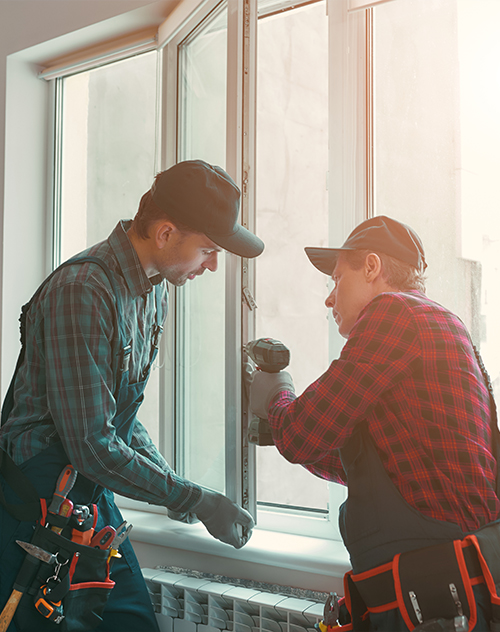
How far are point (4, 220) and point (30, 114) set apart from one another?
0.44 meters

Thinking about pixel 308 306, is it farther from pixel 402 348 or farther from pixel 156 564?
pixel 156 564

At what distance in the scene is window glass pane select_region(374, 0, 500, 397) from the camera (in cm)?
132

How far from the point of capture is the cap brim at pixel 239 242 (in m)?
1.19

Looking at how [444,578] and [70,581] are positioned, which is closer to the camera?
[444,578]

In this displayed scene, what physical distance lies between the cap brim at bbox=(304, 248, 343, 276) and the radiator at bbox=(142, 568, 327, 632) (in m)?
0.76

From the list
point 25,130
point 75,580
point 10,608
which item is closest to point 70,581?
point 75,580

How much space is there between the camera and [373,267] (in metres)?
1.12

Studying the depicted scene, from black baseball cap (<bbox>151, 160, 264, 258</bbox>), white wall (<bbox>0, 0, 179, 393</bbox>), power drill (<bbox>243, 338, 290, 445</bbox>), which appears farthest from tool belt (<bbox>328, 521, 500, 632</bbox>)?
white wall (<bbox>0, 0, 179, 393</bbox>)

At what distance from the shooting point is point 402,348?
931 millimetres

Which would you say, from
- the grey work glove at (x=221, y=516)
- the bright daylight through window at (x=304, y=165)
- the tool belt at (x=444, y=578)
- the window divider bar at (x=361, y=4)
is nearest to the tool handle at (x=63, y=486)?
the grey work glove at (x=221, y=516)

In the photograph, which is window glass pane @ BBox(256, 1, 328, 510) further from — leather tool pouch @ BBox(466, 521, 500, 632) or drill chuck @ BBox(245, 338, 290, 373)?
leather tool pouch @ BBox(466, 521, 500, 632)

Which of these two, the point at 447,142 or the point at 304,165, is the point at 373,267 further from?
the point at 304,165

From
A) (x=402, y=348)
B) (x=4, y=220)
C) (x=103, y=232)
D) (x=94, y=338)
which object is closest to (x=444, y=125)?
(x=402, y=348)

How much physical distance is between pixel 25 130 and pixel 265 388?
1.51m
